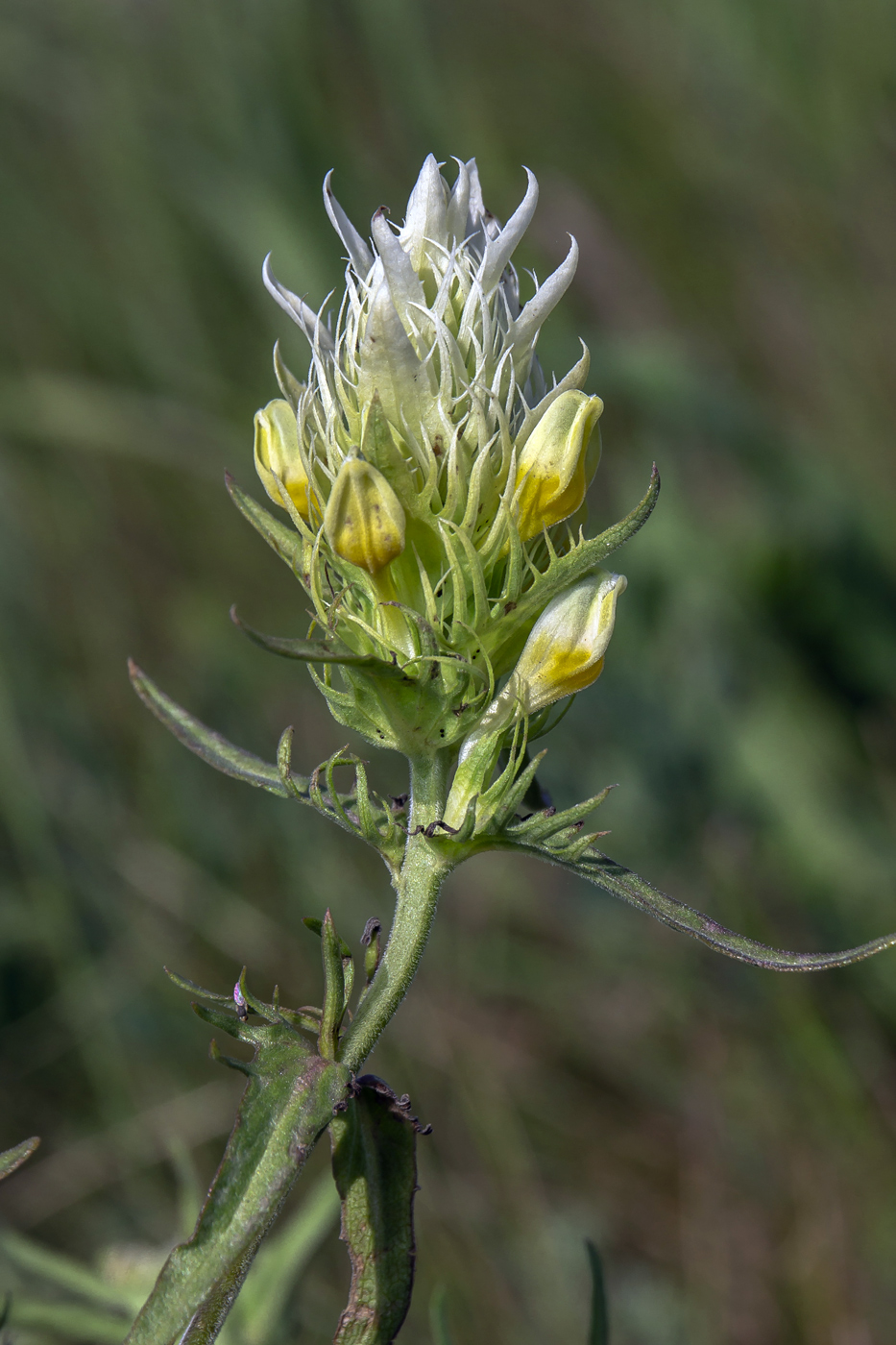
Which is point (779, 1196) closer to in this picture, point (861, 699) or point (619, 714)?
point (619, 714)

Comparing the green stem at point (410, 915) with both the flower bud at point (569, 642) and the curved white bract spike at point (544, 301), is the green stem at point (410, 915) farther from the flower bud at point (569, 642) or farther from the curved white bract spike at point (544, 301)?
the curved white bract spike at point (544, 301)

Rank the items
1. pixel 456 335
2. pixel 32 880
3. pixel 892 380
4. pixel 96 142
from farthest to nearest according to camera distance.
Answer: pixel 96 142, pixel 892 380, pixel 32 880, pixel 456 335

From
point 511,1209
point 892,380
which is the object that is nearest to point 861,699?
point 892,380

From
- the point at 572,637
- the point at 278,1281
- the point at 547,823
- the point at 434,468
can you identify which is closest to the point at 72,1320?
the point at 278,1281

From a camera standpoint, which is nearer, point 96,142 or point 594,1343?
point 594,1343

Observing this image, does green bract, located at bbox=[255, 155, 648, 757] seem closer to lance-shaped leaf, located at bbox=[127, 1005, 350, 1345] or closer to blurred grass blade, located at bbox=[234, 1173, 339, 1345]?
lance-shaped leaf, located at bbox=[127, 1005, 350, 1345]

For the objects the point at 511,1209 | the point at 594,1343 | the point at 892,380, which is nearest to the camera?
the point at 594,1343

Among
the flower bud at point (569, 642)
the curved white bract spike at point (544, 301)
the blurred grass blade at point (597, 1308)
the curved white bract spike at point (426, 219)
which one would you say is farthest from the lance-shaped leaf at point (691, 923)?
the curved white bract spike at point (426, 219)
